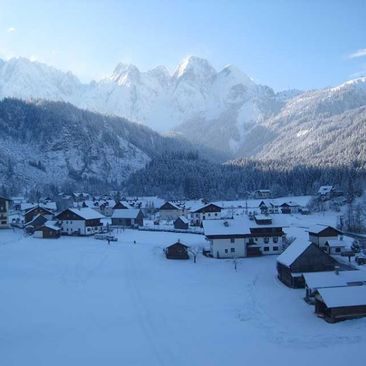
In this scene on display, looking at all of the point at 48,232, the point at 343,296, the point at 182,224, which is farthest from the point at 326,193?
the point at 343,296

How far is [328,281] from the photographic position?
33500mm

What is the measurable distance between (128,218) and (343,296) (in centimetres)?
5758

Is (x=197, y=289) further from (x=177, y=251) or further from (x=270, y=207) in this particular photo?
(x=270, y=207)

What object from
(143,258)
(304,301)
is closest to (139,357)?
(304,301)

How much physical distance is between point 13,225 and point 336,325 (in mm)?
68616

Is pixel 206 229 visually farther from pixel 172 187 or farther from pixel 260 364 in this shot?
pixel 172 187

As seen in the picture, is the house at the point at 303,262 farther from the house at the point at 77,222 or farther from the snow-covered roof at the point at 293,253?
the house at the point at 77,222

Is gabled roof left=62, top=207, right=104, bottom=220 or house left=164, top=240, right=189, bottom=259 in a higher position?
gabled roof left=62, top=207, right=104, bottom=220

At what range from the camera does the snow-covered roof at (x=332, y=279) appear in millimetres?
33125

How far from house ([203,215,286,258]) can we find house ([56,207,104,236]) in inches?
928

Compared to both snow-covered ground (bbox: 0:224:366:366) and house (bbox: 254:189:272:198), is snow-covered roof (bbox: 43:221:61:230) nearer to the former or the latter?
snow-covered ground (bbox: 0:224:366:366)

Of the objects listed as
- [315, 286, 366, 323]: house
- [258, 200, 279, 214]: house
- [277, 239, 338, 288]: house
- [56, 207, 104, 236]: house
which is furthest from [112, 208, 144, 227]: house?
[315, 286, 366, 323]: house

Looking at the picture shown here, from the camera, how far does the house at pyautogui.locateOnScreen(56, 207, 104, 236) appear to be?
70188 millimetres

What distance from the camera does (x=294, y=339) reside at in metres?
26.2
